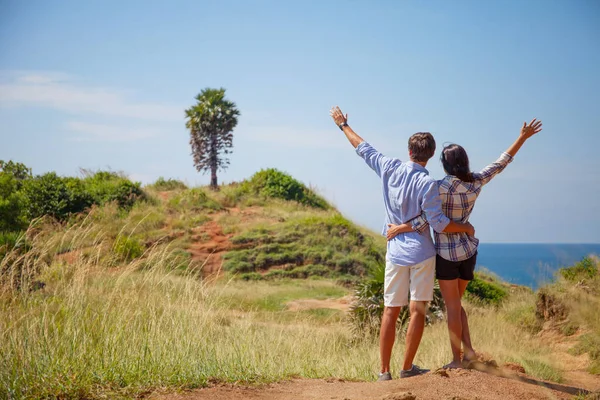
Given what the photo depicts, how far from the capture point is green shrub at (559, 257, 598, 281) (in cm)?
1210

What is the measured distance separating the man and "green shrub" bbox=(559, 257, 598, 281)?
8111 mm

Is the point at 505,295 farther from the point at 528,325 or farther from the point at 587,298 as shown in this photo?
the point at 587,298

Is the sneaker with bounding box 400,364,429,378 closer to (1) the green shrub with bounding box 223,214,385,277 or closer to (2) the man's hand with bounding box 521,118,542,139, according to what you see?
(2) the man's hand with bounding box 521,118,542,139

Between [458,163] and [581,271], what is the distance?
859cm

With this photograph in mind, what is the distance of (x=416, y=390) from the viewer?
4684 mm

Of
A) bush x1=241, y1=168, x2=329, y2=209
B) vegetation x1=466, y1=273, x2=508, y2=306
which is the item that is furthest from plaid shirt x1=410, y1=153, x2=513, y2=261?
bush x1=241, y1=168, x2=329, y2=209

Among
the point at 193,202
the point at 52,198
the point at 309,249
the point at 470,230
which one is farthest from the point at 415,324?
the point at 193,202

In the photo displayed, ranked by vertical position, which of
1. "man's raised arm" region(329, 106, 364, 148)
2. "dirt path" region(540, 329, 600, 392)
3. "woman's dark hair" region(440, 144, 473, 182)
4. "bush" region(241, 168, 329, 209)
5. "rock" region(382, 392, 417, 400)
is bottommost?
"dirt path" region(540, 329, 600, 392)

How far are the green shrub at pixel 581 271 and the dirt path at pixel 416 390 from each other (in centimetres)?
751

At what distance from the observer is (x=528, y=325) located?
11211 millimetres

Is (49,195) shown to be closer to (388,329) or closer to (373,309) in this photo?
(373,309)

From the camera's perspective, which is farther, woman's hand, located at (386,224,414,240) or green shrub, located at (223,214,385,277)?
green shrub, located at (223,214,385,277)

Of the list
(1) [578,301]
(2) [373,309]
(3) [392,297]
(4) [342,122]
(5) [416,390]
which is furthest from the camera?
(2) [373,309]

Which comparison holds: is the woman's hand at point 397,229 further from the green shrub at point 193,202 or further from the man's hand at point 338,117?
the green shrub at point 193,202
